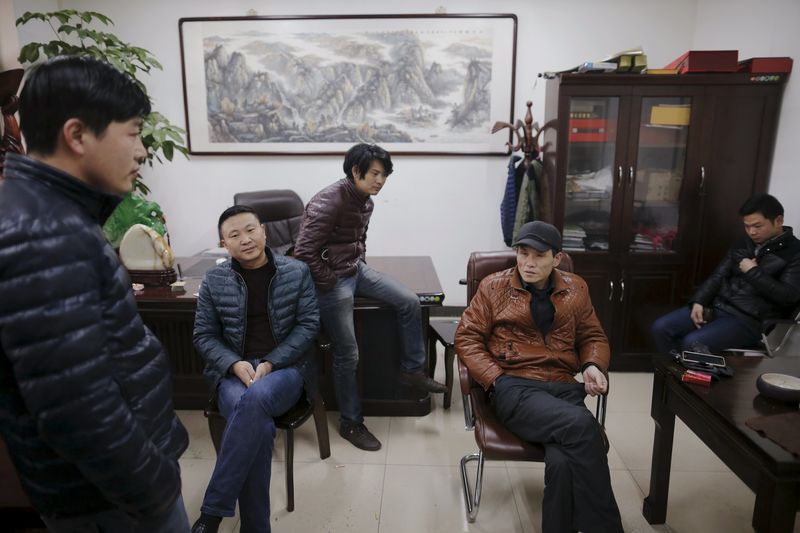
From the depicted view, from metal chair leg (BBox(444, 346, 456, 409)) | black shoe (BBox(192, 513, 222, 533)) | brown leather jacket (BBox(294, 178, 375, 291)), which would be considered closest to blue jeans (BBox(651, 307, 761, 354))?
metal chair leg (BBox(444, 346, 456, 409))

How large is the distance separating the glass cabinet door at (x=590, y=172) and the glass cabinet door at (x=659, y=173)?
0.56ft

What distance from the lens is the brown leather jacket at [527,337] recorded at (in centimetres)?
205

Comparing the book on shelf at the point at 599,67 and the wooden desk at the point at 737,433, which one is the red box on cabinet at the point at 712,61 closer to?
the book on shelf at the point at 599,67

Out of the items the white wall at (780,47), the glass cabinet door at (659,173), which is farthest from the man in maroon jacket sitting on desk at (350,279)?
the white wall at (780,47)

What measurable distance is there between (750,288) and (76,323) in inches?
122

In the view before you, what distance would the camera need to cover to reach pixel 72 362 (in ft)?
2.78

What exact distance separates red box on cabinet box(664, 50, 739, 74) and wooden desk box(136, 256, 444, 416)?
81.5 inches

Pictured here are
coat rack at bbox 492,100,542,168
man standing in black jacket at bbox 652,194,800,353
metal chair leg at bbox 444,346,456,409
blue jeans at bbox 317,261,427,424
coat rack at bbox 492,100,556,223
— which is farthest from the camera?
coat rack at bbox 492,100,542,168

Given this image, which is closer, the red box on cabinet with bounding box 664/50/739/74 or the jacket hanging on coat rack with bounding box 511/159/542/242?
the red box on cabinet with bounding box 664/50/739/74

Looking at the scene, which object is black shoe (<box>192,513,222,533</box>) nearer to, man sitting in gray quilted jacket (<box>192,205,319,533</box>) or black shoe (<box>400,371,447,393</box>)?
man sitting in gray quilted jacket (<box>192,205,319,533</box>)

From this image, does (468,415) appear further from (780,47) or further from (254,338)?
(780,47)

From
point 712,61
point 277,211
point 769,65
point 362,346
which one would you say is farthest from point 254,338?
point 769,65

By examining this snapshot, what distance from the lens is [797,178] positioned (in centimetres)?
297

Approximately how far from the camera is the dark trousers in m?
1.71
